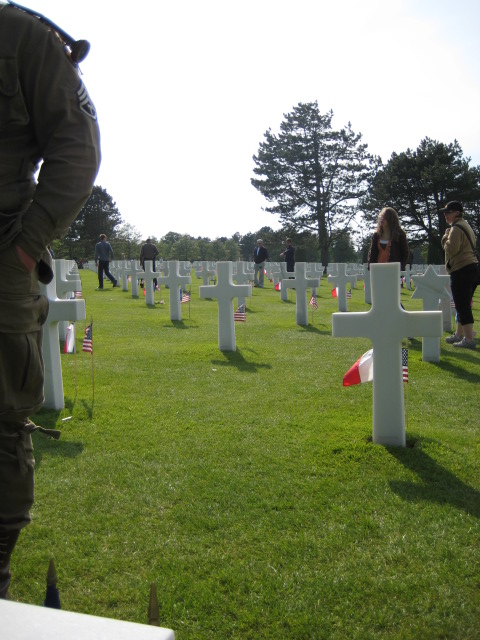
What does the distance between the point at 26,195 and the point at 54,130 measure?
0.25 meters

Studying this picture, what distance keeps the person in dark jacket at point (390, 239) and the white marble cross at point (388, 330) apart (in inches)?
171

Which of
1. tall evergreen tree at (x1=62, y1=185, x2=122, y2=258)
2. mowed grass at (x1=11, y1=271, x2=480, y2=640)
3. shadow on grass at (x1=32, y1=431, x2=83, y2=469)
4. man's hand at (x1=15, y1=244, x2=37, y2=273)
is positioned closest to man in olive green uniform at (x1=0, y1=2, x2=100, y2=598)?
man's hand at (x1=15, y1=244, x2=37, y2=273)

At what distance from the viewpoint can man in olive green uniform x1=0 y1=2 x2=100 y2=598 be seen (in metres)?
2.08

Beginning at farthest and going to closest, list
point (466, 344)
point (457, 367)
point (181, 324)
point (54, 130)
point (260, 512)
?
point (181, 324) < point (466, 344) < point (457, 367) < point (260, 512) < point (54, 130)

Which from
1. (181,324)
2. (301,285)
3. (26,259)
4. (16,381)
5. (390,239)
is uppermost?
(390,239)

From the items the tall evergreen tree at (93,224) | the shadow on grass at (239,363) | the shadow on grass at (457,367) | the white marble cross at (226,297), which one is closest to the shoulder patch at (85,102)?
the shadow on grass at (239,363)

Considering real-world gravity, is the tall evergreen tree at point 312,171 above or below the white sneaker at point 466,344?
above

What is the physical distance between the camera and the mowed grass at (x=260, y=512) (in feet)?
8.53

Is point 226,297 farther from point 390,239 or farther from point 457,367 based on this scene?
point 457,367

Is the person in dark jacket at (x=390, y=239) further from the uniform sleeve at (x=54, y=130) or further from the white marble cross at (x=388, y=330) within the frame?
the uniform sleeve at (x=54, y=130)

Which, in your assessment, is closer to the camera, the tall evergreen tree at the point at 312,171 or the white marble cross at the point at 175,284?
the white marble cross at the point at 175,284

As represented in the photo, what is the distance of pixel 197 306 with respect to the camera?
17344 mm

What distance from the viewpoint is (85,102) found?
2.24 m

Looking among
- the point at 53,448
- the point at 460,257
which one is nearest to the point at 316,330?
the point at 460,257
